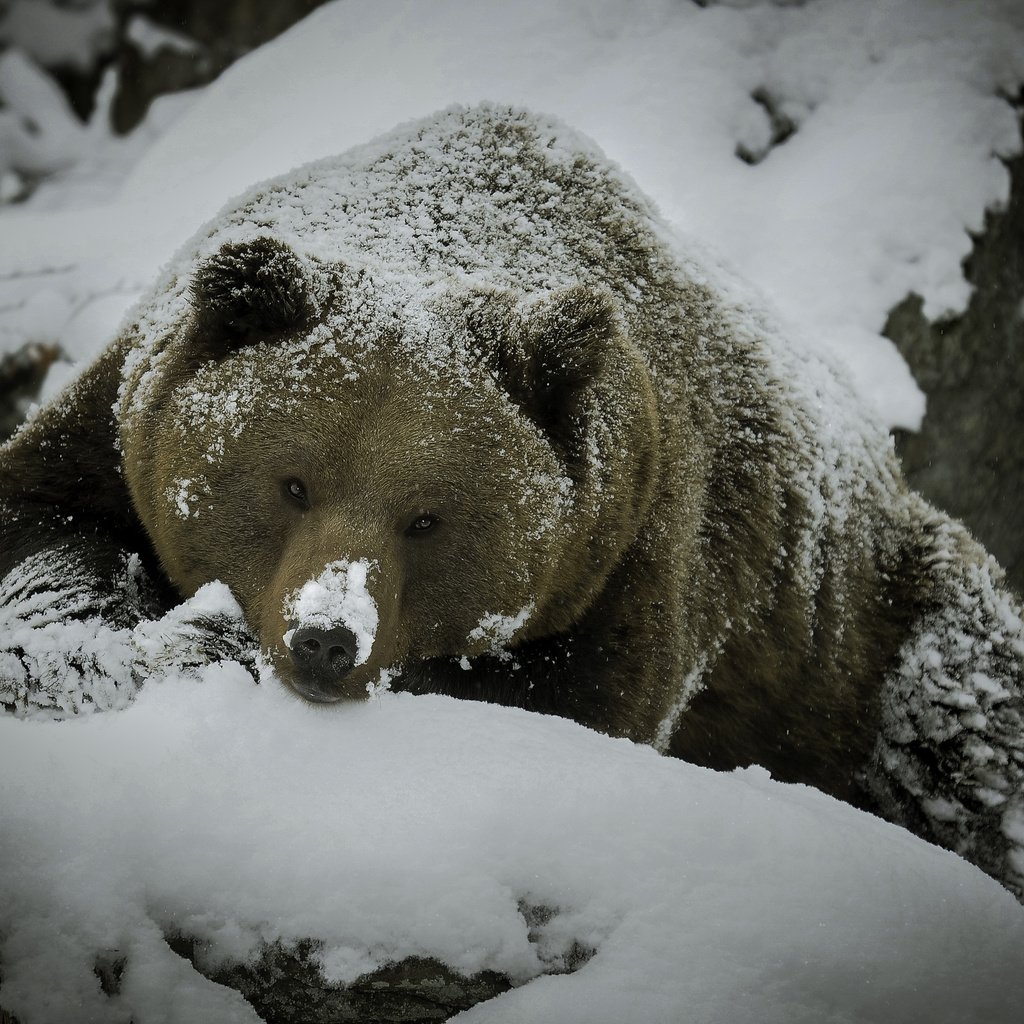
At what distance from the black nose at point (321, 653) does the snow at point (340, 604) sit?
0.02 meters

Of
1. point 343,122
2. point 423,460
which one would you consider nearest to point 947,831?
point 423,460

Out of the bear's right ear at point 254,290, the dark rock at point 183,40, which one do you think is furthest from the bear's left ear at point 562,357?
the dark rock at point 183,40

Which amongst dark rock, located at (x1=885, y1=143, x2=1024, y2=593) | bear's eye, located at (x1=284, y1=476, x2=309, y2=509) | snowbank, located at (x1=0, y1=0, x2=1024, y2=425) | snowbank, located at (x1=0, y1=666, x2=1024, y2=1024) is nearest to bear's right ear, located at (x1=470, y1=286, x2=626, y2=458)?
bear's eye, located at (x1=284, y1=476, x2=309, y2=509)

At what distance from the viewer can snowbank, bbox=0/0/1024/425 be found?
Result: 5.89 m

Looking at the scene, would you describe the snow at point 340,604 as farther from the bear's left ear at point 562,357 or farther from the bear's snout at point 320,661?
the bear's left ear at point 562,357

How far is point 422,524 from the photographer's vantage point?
2604mm

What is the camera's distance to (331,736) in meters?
1.96

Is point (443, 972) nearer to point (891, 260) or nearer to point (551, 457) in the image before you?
point (551, 457)

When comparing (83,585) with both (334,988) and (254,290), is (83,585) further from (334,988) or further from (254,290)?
(334,988)

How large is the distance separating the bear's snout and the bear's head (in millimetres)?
147

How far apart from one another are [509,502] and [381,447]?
1.16 ft

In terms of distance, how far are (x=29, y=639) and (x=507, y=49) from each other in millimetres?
5323

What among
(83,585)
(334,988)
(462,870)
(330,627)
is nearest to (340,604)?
(330,627)

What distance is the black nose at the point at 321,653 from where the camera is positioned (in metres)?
2.22
